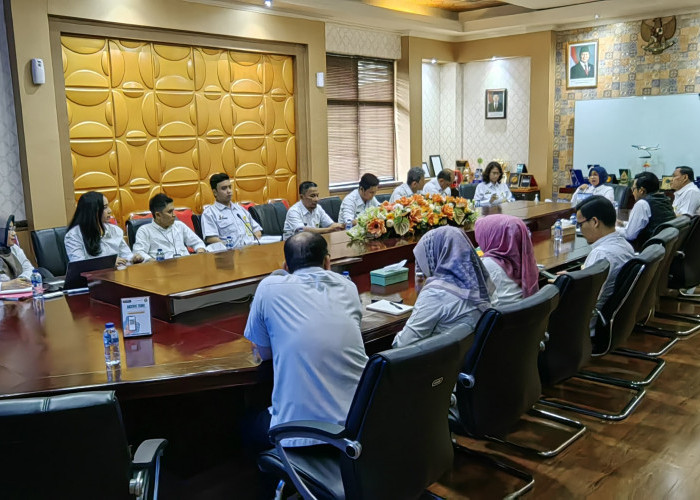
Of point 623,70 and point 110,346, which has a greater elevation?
point 623,70

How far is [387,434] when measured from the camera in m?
1.84

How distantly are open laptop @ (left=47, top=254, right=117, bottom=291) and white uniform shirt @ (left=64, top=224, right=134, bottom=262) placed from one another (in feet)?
2.51

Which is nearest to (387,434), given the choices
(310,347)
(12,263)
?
(310,347)

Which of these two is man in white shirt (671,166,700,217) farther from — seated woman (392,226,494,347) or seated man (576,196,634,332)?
seated woman (392,226,494,347)

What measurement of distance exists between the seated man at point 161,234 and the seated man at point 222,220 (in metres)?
0.44

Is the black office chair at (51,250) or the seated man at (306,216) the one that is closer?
the black office chair at (51,250)

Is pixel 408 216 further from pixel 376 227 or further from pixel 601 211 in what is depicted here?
pixel 601 211

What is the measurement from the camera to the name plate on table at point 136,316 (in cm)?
261

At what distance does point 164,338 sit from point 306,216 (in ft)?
10.5

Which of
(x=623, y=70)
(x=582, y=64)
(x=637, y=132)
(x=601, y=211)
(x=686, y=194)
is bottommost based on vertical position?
(x=686, y=194)

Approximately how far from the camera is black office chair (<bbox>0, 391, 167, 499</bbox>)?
5.07 ft

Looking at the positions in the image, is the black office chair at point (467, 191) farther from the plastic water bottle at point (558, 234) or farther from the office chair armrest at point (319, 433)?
the office chair armrest at point (319, 433)

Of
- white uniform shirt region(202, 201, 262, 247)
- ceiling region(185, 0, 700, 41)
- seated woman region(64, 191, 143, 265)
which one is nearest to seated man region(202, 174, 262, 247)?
white uniform shirt region(202, 201, 262, 247)

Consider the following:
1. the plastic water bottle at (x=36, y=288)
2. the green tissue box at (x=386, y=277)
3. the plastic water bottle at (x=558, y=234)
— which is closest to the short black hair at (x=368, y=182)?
the plastic water bottle at (x=558, y=234)
